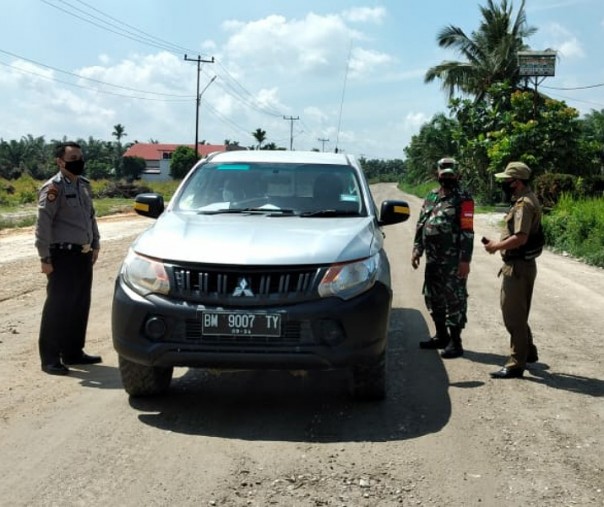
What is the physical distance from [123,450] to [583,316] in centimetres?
612

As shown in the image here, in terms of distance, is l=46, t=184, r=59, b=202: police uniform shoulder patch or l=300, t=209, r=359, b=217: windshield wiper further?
l=46, t=184, r=59, b=202: police uniform shoulder patch

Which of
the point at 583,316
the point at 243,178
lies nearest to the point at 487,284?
the point at 583,316

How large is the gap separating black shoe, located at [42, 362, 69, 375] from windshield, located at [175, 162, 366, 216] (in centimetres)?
161

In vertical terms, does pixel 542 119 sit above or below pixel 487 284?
above

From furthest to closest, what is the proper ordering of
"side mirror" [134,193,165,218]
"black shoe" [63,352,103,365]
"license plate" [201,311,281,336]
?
"black shoe" [63,352,103,365] < "side mirror" [134,193,165,218] < "license plate" [201,311,281,336]

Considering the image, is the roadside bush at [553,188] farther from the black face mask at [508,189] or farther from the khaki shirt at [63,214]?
the khaki shirt at [63,214]

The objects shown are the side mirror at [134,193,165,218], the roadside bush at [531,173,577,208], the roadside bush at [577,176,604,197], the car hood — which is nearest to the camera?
the car hood

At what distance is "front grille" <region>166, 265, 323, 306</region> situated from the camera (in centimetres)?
418

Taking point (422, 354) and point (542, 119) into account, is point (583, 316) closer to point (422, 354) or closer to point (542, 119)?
point (422, 354)

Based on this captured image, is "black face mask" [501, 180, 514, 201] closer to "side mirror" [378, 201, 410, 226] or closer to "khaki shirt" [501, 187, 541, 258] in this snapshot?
"khaki shirt" [501, 187, 541, 258]

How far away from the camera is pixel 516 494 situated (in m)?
3.44

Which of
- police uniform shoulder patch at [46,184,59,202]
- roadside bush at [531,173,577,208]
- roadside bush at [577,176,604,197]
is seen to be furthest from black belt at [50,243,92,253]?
roadside bush at [577,176,604,197]

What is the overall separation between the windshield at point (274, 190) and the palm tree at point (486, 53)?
32.7m

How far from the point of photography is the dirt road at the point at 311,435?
3447 millimetres
